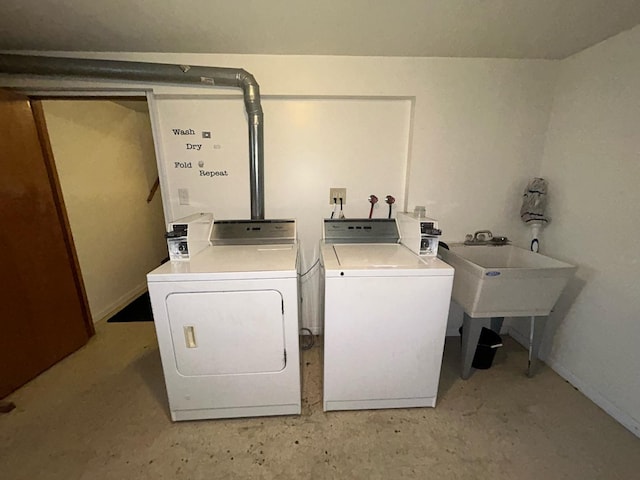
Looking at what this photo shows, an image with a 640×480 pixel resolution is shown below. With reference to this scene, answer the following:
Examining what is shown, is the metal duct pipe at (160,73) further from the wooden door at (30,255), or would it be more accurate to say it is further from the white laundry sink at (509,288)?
the white laundry sink at (509,288)

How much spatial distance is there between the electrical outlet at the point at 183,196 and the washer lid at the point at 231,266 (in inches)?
24.3

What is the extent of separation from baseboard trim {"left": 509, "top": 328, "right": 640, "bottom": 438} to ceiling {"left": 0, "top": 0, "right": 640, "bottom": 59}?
83.3 inches

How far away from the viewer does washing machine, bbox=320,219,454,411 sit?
1.41 meters

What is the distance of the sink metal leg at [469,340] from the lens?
5.81 ft

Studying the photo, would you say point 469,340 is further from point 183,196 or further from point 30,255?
point 30,255

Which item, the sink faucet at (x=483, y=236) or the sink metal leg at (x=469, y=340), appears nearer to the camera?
the sink metal leg at (x=469, y=340)

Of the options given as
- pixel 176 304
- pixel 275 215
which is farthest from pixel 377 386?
pixel 275 215

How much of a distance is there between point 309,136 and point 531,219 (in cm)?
179

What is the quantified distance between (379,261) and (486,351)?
1.17m

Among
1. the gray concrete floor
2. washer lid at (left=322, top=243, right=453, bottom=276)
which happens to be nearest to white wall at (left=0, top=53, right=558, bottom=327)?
washer lid at (left=322, top=243, right=453, bottom=276)

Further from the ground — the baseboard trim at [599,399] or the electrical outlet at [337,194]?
the electrical outlet at [337,194]

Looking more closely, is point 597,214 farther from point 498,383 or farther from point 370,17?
point 370,17

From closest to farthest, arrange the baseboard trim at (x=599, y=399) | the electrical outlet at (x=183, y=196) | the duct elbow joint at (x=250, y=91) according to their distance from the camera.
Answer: the baseboard trim at (x=599, y=399) → the duct elbow joint at (x=250, y=91) → the electrical outlet at (x=183, y=196)

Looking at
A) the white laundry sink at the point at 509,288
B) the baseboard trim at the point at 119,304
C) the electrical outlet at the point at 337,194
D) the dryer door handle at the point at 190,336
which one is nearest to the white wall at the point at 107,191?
the baseboard trim at the point at 119,304
